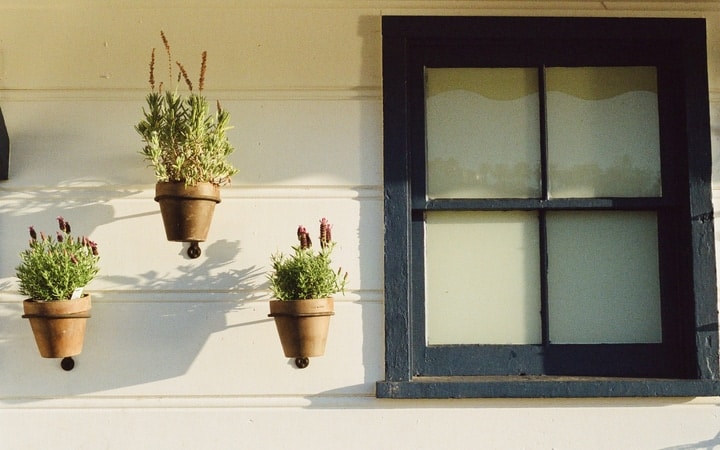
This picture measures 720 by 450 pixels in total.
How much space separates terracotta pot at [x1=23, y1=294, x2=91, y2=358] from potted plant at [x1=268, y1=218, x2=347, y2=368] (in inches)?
24.0

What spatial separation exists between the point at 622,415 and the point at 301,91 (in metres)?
1.56

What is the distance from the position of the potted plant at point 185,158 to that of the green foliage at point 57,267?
280 mm

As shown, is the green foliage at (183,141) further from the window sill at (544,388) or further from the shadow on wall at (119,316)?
the window sill at (544,388)

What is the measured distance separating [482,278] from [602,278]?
421 mm

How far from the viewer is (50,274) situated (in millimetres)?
2264

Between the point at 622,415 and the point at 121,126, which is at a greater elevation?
the point at 121,126

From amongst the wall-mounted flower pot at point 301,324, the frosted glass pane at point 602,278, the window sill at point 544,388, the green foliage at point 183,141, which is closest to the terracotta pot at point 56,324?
the green foliage at point 183,141

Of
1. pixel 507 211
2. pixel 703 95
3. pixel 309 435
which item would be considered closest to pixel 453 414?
pixel 309 435

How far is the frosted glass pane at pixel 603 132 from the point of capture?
261 centimetres

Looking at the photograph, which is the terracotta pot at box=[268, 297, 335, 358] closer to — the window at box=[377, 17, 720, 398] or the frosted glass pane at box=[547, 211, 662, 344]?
the window at box=[377, 17, 720, 398]

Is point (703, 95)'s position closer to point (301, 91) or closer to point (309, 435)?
point (301, 91)

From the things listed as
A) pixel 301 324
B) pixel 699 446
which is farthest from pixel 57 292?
pixel 699 446

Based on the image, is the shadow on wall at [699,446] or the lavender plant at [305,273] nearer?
the lavender plant at [305,273]

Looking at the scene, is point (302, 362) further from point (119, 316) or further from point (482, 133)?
point (482, 133)
